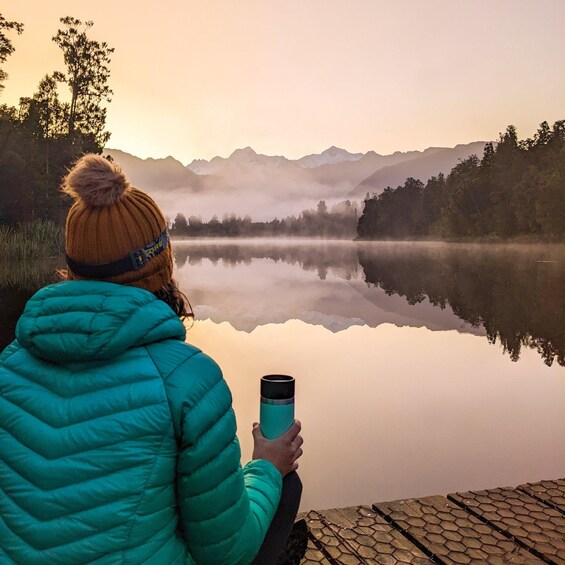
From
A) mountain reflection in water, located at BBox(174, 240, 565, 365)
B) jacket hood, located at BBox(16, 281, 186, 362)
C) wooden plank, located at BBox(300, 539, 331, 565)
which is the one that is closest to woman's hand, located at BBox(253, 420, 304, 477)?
jacket hood, located at BBox(16, 281, 186, 362)

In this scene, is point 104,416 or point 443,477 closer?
point 104,416

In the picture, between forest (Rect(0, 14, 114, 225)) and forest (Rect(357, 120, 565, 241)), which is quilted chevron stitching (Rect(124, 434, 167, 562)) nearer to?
forest (Rect(0, 14, 114, 225))

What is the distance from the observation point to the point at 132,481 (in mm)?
1274

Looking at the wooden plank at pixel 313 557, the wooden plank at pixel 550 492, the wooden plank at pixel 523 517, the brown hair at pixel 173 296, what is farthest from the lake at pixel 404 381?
the brown hair at pixel 173 296

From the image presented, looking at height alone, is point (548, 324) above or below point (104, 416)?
below

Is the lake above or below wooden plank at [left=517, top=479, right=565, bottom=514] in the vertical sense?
below

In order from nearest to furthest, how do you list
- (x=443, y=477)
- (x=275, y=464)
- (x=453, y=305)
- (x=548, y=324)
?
(x=275, y=464), (x=443, y=477), (x=548, y=324), (x=453, y=305)

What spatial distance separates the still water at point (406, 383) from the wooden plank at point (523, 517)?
4.48ft

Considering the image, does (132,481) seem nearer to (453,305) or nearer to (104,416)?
(104,416)

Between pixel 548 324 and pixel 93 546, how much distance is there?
15643mm

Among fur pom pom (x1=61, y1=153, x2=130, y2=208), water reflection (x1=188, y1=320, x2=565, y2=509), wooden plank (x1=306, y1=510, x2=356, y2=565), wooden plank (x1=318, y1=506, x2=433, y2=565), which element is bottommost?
water reflection (x1=188, y1=320, x2=565, y2=509)

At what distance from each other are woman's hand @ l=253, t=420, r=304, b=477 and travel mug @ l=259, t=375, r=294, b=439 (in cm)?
2

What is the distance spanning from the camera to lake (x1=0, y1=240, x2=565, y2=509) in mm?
5445

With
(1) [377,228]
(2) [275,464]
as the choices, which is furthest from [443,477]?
(1) [377,228]
